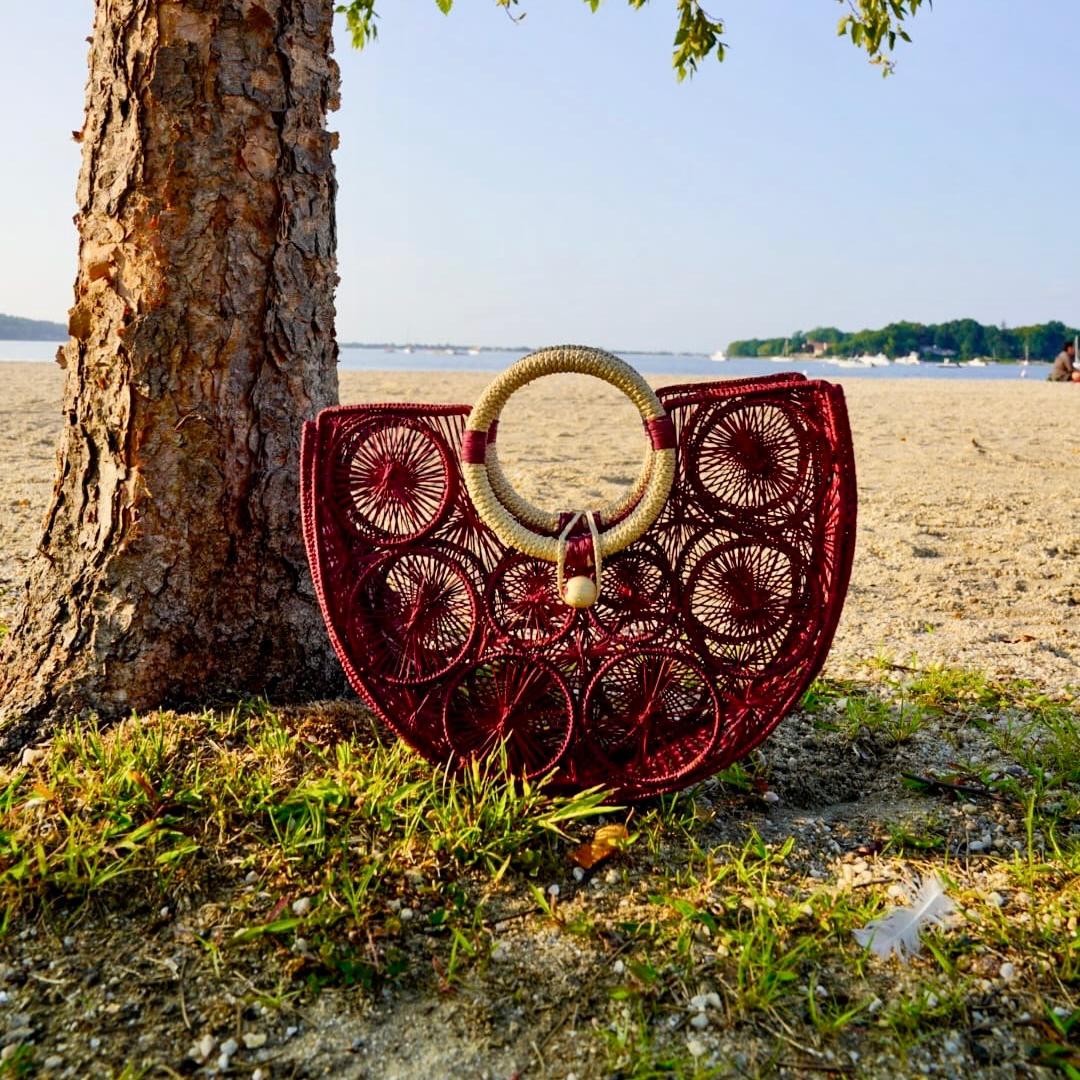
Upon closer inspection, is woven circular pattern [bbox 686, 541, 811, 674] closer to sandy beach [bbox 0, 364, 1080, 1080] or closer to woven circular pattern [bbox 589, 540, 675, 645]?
woven circular pattern [bbox 589, 540, 675, 645]

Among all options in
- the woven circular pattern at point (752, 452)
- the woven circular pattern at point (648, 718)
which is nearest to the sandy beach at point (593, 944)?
the woven circular pattern at point (648, 718)

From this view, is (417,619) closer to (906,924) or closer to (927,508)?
(906,924)

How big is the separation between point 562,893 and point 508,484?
95cm

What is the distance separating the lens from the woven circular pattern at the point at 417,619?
8.16 feet

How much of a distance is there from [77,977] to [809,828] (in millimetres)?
1715

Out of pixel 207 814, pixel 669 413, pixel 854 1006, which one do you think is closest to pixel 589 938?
pixel 854 1006

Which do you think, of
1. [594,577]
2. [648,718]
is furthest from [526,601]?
[648,718]

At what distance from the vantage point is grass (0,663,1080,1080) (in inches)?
72.6

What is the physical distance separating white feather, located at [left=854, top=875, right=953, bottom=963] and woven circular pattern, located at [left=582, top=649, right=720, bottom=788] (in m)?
0.54

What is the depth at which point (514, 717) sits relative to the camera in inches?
97.3

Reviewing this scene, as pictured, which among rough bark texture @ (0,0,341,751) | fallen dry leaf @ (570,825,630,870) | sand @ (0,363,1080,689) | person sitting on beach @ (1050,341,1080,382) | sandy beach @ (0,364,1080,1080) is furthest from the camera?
person sitting on beach @ (1050,341,1080,382)

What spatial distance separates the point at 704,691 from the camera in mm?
→ 2480

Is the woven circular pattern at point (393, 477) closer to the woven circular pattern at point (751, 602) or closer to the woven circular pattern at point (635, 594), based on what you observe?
the woven circular pattern at point (635, 594)

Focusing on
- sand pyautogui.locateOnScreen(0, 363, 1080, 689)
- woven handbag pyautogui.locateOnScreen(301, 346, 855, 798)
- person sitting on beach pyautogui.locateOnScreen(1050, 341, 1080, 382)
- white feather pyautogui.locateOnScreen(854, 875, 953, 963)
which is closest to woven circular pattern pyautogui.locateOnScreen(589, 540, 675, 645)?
woven handbag pyautogui.locateOnScreen(301, 346, 855, 798)
